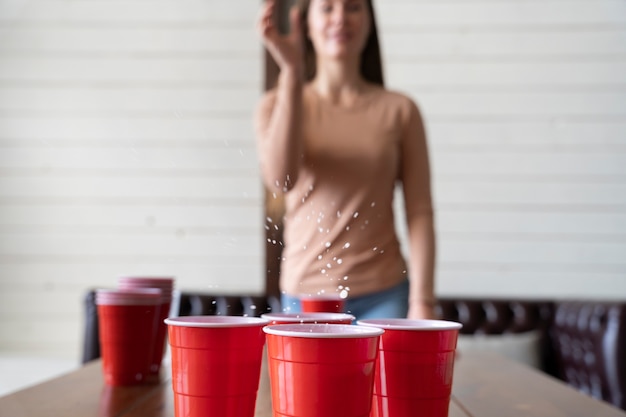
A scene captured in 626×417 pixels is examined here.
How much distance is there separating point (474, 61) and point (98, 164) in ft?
5.04

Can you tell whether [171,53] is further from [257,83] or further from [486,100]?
[486,100]

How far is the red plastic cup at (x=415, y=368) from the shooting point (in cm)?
62

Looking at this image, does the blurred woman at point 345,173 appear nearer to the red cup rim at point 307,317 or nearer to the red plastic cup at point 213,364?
the red cup rim at point 307,317

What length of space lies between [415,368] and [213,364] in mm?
177

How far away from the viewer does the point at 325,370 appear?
1.86 ft

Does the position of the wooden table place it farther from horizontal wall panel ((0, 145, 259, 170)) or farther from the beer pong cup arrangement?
horizontal wall panel ((0, 145, 259, 170))

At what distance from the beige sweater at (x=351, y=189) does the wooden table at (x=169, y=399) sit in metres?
0.24

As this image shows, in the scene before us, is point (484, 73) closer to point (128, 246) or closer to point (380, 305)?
point (128, 246)

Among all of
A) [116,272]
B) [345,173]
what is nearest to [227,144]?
[116,272]

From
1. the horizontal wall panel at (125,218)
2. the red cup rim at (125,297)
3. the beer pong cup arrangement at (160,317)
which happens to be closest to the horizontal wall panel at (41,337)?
the horizontal wall panel at (125,218)

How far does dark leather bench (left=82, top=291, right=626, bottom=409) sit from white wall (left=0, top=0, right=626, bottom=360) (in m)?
0.14

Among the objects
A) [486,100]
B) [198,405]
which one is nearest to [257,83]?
[486,100]

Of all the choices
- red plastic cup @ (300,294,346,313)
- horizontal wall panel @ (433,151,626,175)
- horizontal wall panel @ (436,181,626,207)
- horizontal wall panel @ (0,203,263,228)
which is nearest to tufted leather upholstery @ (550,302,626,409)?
horizontal wall panel @ (436,181,626,207)

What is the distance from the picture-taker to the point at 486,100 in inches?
111
